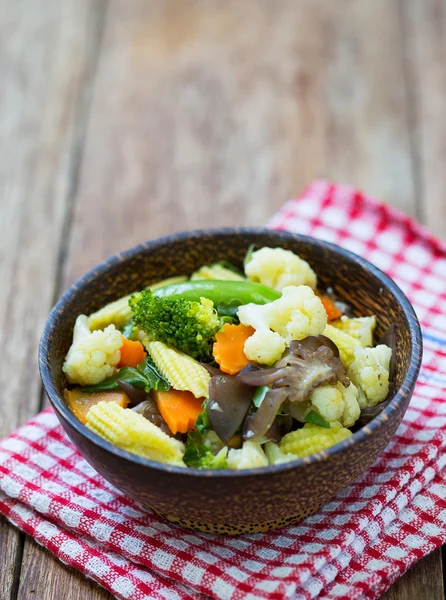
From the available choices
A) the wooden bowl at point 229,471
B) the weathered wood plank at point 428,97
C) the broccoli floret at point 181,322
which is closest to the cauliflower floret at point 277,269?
the wooden bowl at point 229,471

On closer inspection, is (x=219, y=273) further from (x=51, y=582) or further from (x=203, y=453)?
(x=51, y=582)

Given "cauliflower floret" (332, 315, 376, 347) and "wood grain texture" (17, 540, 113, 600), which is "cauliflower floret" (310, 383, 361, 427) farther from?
"wood grain texture" (17, 540, 113, 600)

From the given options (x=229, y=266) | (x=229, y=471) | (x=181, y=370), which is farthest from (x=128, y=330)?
(x=229, y=471)

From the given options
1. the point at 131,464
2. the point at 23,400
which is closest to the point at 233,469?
the point at 131,464

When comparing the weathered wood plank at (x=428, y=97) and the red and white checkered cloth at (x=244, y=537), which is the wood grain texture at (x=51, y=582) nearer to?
the red and white checkered cloth at (x=244, y=537)

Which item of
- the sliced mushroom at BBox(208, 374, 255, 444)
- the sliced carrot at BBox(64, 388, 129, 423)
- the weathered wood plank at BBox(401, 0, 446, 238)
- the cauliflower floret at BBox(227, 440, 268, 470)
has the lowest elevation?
the sliced carrot at BBox(64, 388, 129, 423)

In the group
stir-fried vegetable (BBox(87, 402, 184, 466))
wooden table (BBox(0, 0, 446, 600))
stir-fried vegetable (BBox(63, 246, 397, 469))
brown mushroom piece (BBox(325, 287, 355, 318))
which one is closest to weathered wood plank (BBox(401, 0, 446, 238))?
wooden table (BBox(0, 0, 446, 600))
